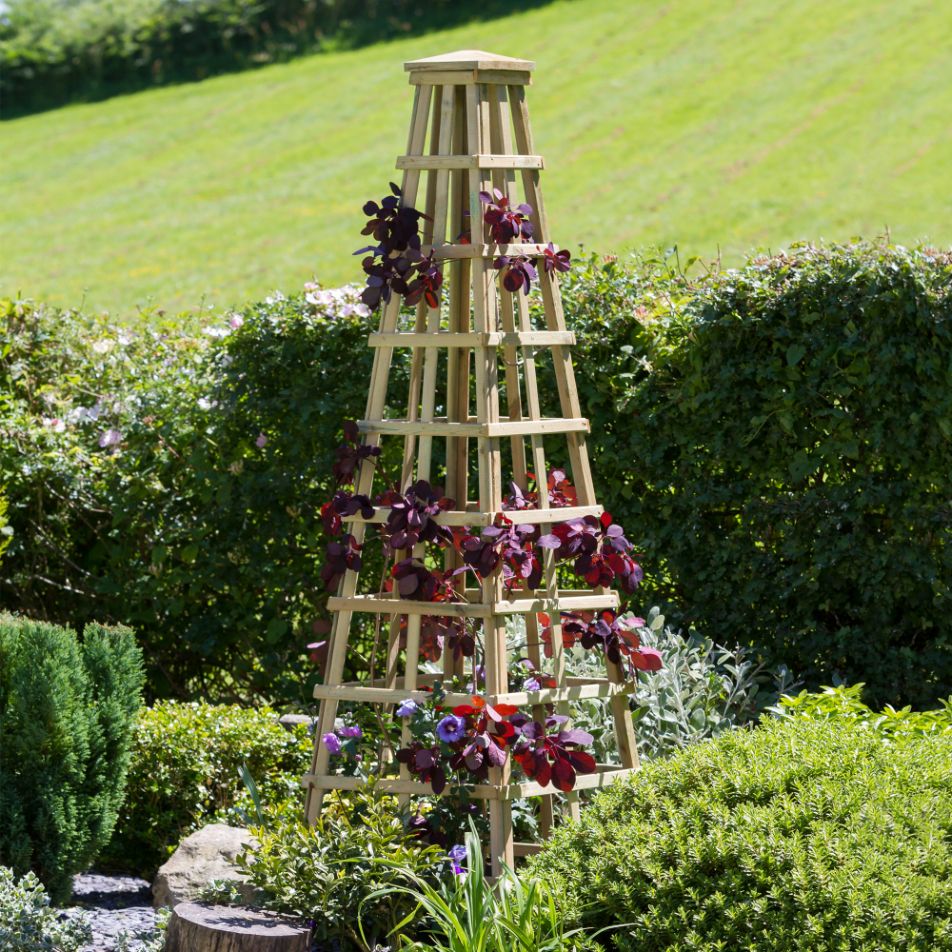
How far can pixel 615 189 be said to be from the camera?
17.6 meters

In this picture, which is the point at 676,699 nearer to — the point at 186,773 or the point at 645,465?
the point at 645,465

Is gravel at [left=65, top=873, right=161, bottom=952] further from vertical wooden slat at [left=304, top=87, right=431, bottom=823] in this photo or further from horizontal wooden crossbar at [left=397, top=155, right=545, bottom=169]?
horizontal wooden crossbar at [left=397, top=155, right=545, bottom=169]

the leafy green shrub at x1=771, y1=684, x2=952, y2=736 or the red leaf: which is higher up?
the red leaf

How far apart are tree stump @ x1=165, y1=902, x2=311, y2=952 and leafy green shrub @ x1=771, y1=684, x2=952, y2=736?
1.57 m

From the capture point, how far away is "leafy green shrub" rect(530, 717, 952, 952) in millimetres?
2752

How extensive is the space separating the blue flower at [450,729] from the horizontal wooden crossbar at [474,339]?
1024 mm

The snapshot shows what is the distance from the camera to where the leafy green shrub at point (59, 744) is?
401cm

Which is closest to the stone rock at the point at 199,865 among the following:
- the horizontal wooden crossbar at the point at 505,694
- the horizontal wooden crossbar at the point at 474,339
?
the horizontal wooden crossbar at the point at 505,694

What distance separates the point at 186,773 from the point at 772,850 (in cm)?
250

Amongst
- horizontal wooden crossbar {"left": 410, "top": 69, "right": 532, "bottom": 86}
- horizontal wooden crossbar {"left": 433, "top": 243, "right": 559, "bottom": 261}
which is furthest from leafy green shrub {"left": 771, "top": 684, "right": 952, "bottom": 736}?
horizontal wooden crossbar {"left": 410, "top": 69, "right": 532, "bottom": 86}

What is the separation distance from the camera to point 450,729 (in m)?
3.35

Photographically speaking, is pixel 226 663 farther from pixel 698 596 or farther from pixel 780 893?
pixel 780 893

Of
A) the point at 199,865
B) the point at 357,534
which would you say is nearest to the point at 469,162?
the point at 357,534

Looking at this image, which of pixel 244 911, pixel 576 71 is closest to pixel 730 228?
pixel 576 71
